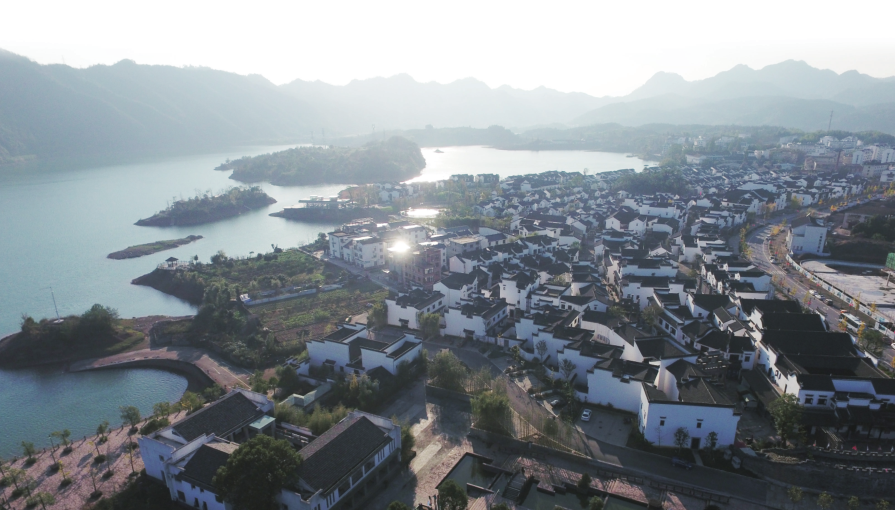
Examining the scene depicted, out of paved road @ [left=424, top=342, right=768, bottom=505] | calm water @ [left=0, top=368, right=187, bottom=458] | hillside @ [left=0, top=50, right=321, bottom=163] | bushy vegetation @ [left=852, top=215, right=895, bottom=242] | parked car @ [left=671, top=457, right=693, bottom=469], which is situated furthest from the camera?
hillside @ [left=0, top=50, right=321, bottom=163]

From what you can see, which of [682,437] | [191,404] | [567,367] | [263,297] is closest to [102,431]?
[191,404]

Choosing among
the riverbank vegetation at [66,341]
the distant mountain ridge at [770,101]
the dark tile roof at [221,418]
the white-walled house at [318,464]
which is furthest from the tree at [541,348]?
the distant mountain ridge at [770,101]

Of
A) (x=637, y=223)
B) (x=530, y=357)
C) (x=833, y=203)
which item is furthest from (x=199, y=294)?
(x=833, y=203)

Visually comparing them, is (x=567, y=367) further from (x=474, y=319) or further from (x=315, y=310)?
(x=315, y=310)

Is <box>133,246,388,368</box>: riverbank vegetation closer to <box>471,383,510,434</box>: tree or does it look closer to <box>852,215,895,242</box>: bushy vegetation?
<box>471,383,510,434</box>: tree

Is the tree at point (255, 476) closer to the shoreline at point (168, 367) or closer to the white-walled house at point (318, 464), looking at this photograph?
the white-walled house at point (318, 464)

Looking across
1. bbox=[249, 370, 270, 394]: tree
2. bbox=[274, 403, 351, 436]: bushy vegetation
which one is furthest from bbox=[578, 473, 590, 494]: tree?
bbox=[249, 370, 270, 394]: tree
